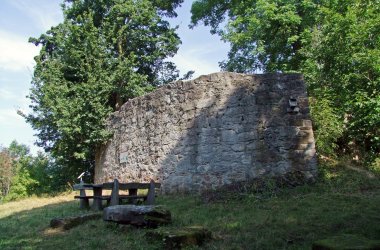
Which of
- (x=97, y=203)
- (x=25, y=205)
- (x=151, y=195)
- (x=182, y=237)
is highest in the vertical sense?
(x=151, y=195)

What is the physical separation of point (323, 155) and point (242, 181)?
244cm

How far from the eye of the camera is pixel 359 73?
10.2m

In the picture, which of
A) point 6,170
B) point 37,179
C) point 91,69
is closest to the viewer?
point 91,69

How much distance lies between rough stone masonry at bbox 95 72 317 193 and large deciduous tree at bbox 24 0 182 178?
3.69 m

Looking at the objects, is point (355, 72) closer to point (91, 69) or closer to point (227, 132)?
point (227, 132)

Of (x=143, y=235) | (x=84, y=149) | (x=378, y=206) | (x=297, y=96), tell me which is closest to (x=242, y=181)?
(x=297, y=96)

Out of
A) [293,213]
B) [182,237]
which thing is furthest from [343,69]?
[182,237]

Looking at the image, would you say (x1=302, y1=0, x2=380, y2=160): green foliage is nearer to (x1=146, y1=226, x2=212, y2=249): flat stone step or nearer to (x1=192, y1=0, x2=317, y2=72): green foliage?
(x1=192, y1=0, x2=317, y2=72): green foliage

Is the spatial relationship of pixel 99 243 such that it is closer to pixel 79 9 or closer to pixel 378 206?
pixel 378 206

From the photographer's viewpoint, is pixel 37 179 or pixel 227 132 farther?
pixel 37 179

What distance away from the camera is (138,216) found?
5.86m

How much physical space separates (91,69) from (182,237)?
1101cm

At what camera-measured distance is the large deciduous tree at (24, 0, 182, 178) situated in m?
13.9

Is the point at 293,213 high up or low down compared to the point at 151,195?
down
